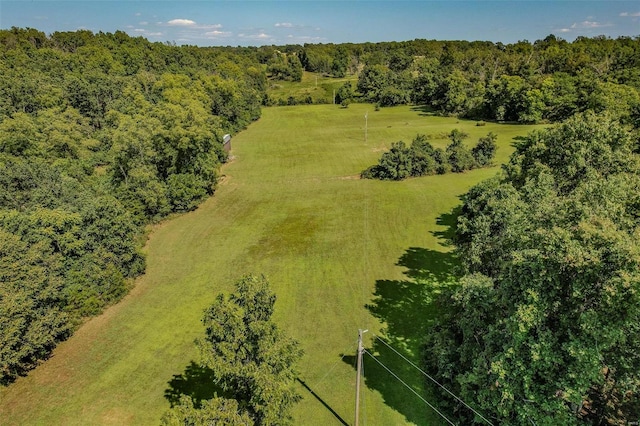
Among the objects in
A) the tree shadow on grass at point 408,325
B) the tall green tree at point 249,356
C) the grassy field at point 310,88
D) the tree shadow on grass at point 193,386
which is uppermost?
the grassy field at point 310,88

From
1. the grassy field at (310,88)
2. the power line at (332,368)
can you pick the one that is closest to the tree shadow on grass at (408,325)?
the power line at (332,368)

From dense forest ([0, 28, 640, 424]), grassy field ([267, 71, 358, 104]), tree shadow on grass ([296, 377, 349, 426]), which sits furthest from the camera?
grassy field ([267, 71, 358, 104])

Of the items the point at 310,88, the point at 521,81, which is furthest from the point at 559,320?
the point at 310,88

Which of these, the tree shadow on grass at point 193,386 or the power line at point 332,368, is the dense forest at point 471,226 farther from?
the tree shadow on grass at point 193,386

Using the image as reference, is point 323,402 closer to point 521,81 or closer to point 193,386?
point 193,386

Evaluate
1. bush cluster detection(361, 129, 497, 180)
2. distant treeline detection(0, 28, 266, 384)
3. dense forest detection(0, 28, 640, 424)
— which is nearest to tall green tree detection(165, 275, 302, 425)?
dense forest detection(0, 28, 640, 424)

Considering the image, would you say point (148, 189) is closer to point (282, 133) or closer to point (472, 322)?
point (472, 322)

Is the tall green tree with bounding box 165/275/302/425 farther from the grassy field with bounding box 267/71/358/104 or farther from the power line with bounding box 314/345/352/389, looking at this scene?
the grassy field with bounding box 267/71/358/104
